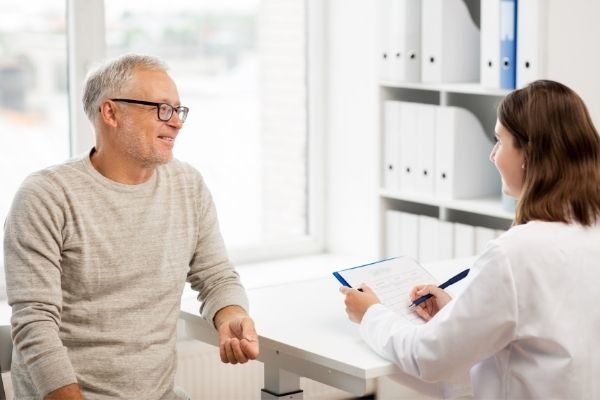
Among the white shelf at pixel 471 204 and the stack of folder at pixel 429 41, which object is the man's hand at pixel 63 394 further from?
the stack of folder at pixel 429 41

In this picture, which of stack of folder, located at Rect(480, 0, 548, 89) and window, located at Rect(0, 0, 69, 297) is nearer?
stack of folder, located at Rect(480, 0, 548, 89)

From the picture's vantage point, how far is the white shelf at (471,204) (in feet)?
10.5

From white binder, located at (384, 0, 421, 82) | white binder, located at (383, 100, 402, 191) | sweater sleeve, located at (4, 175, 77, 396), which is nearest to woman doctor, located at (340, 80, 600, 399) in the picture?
sweater sleeve, located at (4, 175, 77, 396)

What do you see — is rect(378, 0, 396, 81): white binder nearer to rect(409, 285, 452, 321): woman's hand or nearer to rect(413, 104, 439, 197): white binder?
rect(413, 104, 439, 197): white binder

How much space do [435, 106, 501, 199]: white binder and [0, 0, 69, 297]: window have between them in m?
1.26

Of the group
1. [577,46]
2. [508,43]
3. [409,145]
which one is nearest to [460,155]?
[409,145]

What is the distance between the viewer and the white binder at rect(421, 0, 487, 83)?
3.29m

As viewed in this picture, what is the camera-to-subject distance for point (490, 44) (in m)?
3.14

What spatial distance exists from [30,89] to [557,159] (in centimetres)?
208

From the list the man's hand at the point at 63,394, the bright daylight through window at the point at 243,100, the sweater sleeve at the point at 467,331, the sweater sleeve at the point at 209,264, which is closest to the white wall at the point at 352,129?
the bright daylight through window at the point at 243,100

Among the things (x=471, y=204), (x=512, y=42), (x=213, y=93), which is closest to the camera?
(x=512, y=42)

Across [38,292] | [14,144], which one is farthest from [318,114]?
[38,292]

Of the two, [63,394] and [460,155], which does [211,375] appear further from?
[63,394]

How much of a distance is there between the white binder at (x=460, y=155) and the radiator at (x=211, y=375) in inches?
35.4
